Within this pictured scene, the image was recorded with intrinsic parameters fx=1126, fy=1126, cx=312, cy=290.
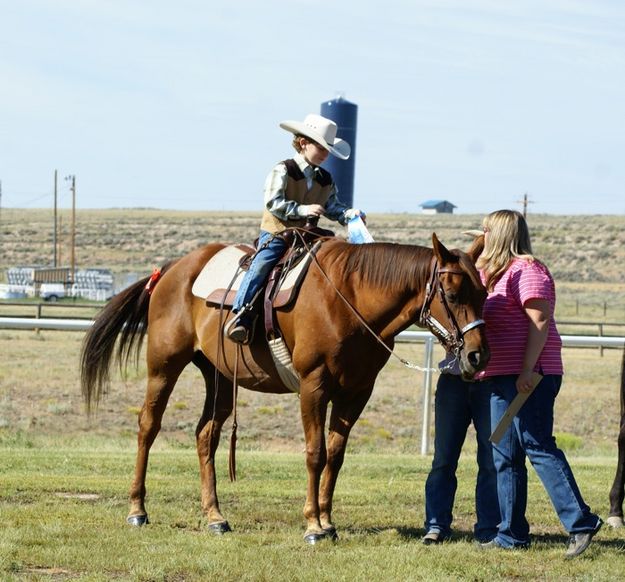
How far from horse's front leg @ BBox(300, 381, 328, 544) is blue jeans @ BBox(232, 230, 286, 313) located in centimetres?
77

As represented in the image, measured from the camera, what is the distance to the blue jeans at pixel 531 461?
691cm

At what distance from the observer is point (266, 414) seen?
18578 millimetres

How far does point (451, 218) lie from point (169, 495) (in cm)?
10824

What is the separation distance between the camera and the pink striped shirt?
6.95 m

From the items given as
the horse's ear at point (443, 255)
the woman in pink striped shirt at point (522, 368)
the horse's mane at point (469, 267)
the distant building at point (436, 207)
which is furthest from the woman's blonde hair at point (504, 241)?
the distant building at point (436, 207)

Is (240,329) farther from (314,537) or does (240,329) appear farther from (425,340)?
(425,340)

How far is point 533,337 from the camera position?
6.84 metres

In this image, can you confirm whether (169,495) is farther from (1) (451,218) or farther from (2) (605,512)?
(1) (451,218)

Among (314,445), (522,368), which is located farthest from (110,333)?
(522,368)

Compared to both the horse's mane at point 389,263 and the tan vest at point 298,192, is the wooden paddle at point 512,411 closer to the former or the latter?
the horse's mane at point 389,263

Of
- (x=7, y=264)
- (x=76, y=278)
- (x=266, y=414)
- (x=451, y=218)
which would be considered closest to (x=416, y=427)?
(x=266, y=414)

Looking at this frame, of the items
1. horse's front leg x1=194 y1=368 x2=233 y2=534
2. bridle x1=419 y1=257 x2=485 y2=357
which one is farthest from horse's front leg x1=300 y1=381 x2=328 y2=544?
bridle x1=419 y1=257 x2=485 y2=357

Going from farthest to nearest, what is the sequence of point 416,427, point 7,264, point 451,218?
1. point 451,218
2. point 7,264
3. point 416,427

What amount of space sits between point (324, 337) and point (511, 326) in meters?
1.22
